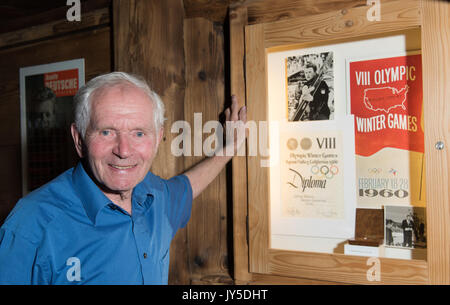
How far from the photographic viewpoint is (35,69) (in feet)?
5.62

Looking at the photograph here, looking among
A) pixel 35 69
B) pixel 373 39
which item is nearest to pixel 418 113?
pixel 373 39

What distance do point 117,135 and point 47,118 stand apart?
79 cm

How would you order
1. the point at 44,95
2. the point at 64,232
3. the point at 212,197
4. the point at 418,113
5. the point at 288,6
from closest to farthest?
the point at 64,232 → the point at 418,113 → the point at 288,6 → the point at 212,197 → the point at 44,95

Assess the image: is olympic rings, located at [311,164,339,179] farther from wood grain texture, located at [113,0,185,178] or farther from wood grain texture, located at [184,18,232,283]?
wood grain texture, located at [113,0,185,178]

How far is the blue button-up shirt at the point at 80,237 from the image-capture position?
0.94 meters

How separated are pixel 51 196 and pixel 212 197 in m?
0.61

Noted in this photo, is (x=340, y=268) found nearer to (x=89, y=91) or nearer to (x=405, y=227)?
(x=405, y=227)

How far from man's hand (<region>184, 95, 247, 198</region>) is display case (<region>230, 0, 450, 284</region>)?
0.04 m

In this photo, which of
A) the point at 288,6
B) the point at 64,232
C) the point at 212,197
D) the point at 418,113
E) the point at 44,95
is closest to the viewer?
the point at 64,232

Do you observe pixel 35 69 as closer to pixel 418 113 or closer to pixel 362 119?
pixel 362 119

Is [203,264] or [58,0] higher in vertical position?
[58,0]

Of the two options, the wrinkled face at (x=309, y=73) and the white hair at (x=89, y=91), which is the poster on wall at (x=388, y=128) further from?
the white hair at (x=89, y=91)

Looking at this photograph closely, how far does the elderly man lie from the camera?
958 mm

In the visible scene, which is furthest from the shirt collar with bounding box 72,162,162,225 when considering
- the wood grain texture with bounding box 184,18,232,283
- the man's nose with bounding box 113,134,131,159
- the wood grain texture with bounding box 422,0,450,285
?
the wood grain texture with bounding box 422,0,450,285
